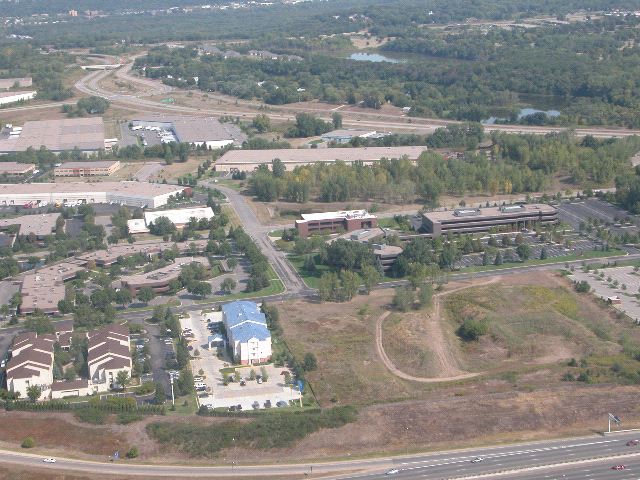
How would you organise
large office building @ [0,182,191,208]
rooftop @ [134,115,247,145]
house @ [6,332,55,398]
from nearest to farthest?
house @ [6,332,55,398]
large office building @ [0,182,191,208]
rooftop @ [134,115,247,145]

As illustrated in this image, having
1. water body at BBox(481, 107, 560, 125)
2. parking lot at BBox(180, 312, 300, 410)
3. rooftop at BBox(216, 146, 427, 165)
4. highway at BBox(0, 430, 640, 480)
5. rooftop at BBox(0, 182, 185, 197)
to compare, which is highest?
highway at BBox(0, 430, 640, 480)

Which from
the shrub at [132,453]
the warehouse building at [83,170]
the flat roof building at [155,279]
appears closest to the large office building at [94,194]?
the warehouse building at [83,170]

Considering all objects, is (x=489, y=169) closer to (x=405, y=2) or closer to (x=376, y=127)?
(x=376, y=127)

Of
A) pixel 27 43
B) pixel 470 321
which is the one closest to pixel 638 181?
pixel 470 321

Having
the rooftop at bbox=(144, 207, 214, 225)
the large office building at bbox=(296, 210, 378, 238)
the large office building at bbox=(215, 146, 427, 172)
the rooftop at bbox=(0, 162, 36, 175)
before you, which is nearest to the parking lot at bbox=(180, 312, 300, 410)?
the large office building at bbox=(296, 210, 378, 238)

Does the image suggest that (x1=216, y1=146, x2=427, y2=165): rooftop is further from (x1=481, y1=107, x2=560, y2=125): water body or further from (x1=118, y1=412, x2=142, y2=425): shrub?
(x1=118, y1=412, x2=142, y2=425): shrub

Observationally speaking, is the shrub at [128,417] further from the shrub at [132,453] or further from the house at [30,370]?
the house at [30,370]
